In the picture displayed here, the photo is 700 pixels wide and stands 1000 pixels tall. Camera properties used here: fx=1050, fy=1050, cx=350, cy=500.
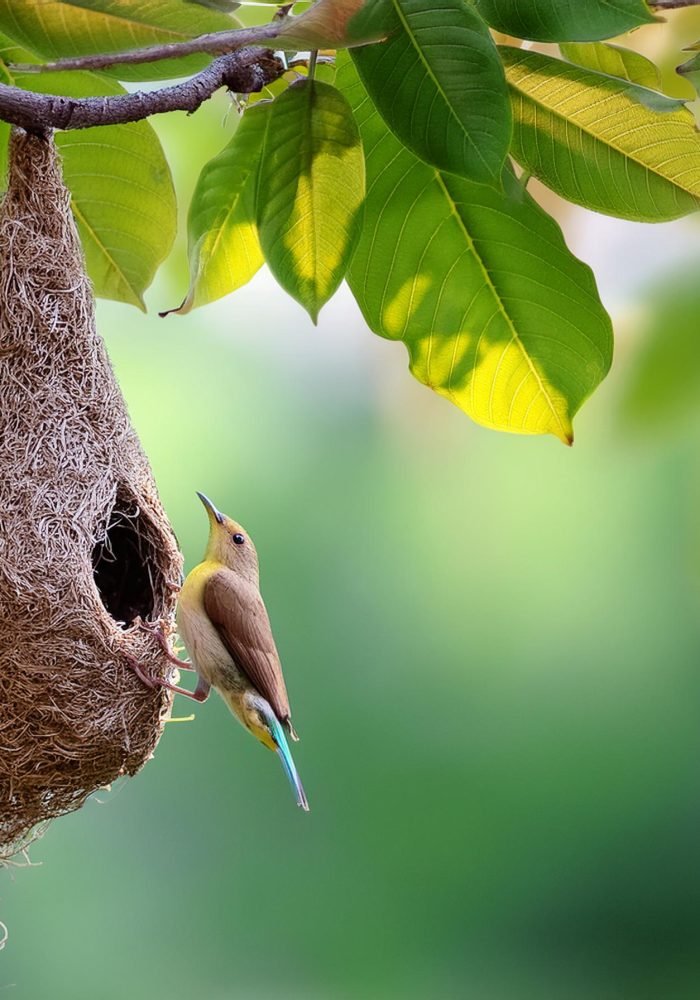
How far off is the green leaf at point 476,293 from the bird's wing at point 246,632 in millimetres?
325

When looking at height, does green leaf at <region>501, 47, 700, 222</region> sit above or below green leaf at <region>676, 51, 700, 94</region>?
below

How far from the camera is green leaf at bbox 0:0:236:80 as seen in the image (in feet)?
2.99

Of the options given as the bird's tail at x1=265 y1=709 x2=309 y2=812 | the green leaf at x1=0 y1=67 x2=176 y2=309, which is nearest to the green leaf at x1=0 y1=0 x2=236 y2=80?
the green leaf at x1=0 y1=67 x2=176 y2=309

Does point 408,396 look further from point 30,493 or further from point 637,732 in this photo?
point 30,493

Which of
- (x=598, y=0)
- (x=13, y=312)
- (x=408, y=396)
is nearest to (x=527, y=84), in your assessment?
(x=598, y=0)

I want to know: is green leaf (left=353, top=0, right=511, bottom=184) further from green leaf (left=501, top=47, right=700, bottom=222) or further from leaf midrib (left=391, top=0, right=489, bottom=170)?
green leaf (left=501, top=47, right=700, bottom=222)

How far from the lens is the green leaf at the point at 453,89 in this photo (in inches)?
31.5

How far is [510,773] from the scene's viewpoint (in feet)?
10.7

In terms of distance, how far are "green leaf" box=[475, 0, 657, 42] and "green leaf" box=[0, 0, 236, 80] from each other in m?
0.25

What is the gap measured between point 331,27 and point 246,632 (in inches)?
25.9

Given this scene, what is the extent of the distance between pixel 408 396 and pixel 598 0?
231 centimetres

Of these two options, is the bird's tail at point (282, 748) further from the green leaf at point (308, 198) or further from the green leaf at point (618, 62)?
the green leaf at point (618, 62)

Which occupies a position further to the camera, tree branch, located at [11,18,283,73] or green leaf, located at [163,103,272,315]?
green leaf, located at [163,103,272,315]

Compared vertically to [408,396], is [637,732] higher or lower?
lower
